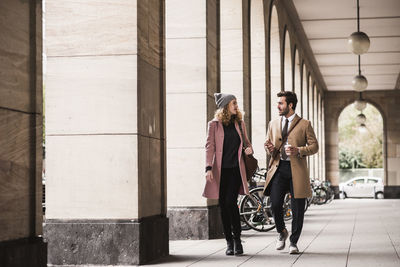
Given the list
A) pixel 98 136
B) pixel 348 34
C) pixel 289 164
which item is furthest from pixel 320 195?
pixel 98 136

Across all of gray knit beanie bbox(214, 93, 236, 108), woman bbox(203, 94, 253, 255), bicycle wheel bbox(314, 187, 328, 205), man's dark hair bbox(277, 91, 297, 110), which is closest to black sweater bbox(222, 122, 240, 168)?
woman bbox(203, 94, 253, 255)

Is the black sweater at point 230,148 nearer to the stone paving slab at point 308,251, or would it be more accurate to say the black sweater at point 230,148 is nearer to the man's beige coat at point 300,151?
the man's beige coat at point 300,151

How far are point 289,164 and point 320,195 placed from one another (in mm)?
15817

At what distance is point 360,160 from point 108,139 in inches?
2619

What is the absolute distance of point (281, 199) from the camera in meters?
7.85

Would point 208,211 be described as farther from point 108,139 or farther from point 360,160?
point 360,160

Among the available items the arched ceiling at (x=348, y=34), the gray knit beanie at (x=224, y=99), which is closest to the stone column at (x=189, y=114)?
the gray knit beanie at (x=224, y=99)

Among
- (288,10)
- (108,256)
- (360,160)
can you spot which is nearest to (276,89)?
(288,10)

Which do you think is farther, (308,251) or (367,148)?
(367,148)

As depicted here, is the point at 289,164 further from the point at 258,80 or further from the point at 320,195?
the point at 320,195

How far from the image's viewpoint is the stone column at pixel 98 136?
6.85 meters

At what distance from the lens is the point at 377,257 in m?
7.38

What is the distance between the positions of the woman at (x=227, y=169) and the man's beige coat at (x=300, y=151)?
1.30 feet

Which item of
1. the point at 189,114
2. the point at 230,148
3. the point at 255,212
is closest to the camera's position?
the point at 230,148
